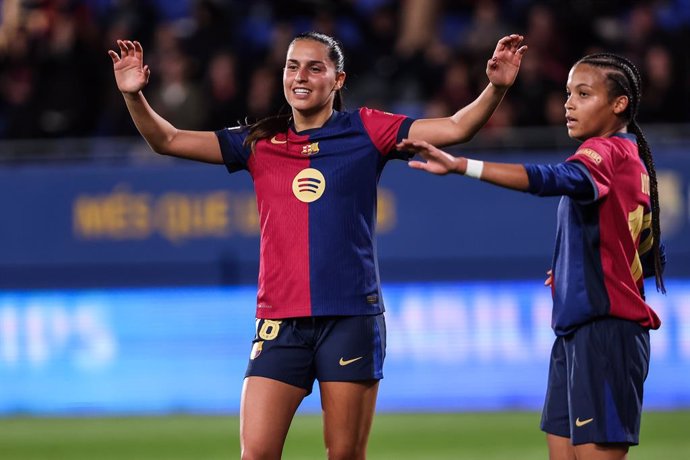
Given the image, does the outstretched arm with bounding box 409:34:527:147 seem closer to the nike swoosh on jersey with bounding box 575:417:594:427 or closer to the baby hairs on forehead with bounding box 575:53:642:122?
the baby hairs on forehead with bounding box 575:53:642:122

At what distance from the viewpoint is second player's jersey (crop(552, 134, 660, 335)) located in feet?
15.4

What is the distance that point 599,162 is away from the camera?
456 cm

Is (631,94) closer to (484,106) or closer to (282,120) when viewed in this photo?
(484,106)

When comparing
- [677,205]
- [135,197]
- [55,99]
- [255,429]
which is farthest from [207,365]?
[255,429]

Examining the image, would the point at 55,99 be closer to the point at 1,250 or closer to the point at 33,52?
the point at 33,52

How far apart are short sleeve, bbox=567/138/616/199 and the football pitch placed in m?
3.94

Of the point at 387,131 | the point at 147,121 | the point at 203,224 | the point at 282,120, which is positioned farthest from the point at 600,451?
the point at 203,224

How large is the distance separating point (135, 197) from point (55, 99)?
166 centimetres

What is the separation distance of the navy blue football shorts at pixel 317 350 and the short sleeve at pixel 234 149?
0.69m

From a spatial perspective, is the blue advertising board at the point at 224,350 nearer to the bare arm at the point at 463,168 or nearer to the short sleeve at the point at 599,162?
the short sleeve at the point at 599,162

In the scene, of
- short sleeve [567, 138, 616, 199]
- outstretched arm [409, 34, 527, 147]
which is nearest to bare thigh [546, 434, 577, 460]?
short sleeve [567, 138, 616, 199]

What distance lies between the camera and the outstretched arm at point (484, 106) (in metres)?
4.98

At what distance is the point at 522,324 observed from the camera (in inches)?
420

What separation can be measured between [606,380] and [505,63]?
130 centimetres
